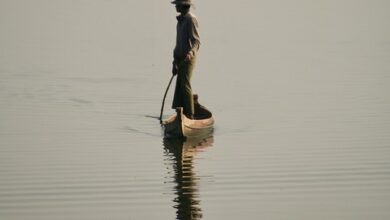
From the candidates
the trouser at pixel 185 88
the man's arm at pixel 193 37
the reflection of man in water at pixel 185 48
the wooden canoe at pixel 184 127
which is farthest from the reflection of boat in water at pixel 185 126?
the man's arm at pixel 193 37

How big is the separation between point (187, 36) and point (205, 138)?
1.91 metres

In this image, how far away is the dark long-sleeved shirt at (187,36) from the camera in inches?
632

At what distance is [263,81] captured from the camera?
2717 cm

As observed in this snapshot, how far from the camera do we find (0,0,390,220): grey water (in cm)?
1084

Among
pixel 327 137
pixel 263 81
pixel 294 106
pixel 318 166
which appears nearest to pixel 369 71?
pixel 263 81

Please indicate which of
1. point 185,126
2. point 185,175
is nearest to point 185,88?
point 185,126

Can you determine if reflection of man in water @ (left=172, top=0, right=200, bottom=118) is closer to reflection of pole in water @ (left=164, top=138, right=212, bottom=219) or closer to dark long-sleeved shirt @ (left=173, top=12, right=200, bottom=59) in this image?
dark long-sleeved shirt @ (left=173, top=12, right=200, bottom=59)

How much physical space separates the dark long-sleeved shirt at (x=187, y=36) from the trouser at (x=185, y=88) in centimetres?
20

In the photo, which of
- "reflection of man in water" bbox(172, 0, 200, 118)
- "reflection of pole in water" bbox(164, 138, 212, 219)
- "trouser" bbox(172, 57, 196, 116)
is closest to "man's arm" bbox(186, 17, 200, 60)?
"reflection of man in water" bbox(172, 0, 200, 118)

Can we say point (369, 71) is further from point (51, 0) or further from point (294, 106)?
point (51, 0)

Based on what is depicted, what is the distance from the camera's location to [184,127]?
1589cm

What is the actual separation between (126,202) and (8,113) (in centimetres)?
949

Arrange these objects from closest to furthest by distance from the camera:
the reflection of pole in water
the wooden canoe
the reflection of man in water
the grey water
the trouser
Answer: the reflection of pole in water
the grey water
the wooden canoe
the reflection of man in water
the trouser

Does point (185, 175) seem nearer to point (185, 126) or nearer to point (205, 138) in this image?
point (185, 126)
